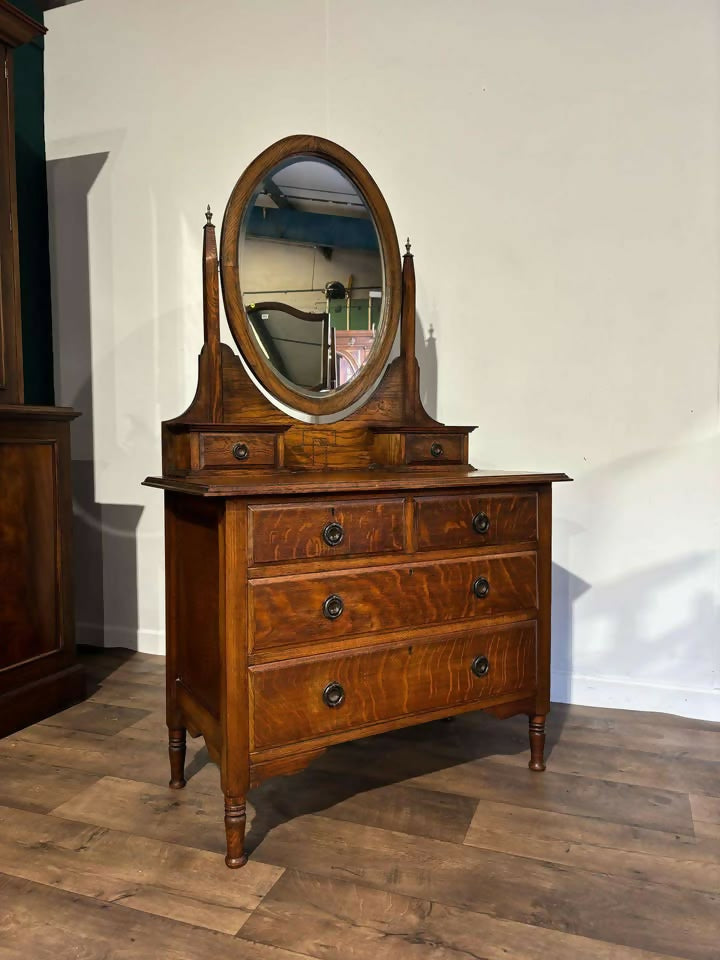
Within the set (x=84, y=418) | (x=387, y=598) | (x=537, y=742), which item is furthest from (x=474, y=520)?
(x=84, y=418)

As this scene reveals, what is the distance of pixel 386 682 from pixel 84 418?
7.64 ft

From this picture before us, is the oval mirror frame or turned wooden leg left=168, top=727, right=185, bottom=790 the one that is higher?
the oval mirror frame

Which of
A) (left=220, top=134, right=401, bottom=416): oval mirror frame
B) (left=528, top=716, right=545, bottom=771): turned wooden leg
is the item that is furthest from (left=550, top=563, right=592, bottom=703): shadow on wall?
(left=220, top=134, right=401, bottom=416): oval mirror frame

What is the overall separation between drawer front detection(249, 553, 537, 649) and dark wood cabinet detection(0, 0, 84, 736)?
1353 millimetres

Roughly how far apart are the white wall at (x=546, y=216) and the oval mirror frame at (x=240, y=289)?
584 millimetres

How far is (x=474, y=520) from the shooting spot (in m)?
2.12

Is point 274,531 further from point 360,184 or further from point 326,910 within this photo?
point 360,184

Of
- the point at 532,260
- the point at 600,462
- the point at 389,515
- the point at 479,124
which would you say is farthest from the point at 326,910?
the point at 479,124

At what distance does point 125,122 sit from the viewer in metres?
3.45

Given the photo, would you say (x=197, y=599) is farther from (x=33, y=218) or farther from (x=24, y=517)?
(x=33, y=218)

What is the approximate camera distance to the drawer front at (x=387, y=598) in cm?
181

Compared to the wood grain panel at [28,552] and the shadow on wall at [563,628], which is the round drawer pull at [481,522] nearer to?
the shadow on wall at [563,628]

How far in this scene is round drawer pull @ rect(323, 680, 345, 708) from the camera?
74.1 inches

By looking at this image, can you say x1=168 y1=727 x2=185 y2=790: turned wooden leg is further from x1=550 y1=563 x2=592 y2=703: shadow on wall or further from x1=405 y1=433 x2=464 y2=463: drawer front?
x1=550 y1=563 x2=592 y2=703: shadow on wall
